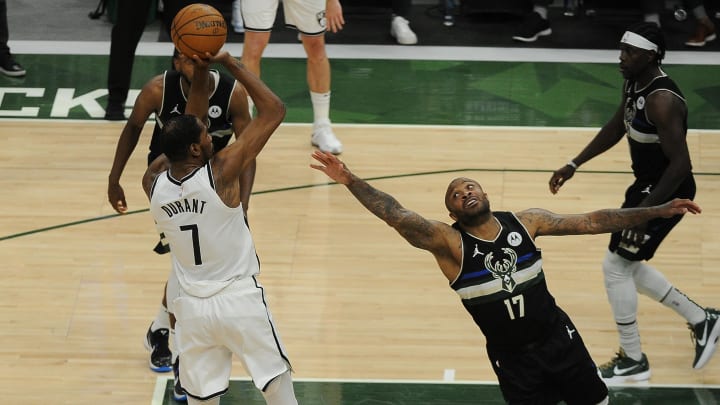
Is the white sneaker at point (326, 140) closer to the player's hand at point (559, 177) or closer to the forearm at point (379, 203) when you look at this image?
the player's hand at point (559, 177)

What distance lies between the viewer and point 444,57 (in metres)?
10.4

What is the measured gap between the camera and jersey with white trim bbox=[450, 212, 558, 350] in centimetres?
476

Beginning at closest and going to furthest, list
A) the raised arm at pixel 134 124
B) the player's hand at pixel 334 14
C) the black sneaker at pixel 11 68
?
the raised arm at pixel 134 124 → the player's hand at pixel 334 14 → the black sneaker at pixel 11 68

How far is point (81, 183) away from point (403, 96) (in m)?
2.69

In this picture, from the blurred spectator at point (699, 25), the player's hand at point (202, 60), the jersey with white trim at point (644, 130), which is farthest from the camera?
the blurred spectator at point (699, 25)

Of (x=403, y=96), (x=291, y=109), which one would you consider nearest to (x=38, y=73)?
(x=291, y=109)

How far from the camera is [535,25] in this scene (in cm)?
1069

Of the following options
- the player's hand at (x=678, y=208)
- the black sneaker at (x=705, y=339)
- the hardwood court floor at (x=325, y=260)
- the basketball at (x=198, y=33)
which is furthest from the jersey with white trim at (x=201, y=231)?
the black sneaker at (x=705, y=339)

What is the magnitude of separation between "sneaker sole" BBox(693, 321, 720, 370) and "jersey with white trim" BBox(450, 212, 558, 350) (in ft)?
4.92

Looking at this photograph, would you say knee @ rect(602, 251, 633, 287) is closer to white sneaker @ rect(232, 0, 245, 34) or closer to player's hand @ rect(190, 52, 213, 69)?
player's hand @ rect(190, 52, 213, 69)

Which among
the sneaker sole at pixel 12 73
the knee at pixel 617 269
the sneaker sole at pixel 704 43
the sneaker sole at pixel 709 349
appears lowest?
the sneaker sole at pixel 12 73

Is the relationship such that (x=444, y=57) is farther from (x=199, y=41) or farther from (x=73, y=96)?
(x=199, y=41)

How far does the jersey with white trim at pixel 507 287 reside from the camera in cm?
476

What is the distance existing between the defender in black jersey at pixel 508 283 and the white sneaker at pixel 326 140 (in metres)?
3.72
